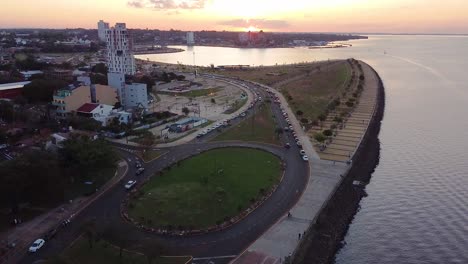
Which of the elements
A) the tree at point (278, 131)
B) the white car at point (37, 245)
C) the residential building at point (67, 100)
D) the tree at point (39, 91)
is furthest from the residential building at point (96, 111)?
the white car at point (37, 245)

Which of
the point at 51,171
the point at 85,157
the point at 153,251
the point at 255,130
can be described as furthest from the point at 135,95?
the point at 153,251

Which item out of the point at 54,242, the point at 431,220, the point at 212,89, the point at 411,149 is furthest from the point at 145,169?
the point at 212,89

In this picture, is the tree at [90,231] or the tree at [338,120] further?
the tree at [338,120]

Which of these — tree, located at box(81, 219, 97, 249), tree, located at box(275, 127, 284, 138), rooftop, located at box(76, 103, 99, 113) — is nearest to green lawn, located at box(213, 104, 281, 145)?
tree, located at box(275, 127, 284, 138)

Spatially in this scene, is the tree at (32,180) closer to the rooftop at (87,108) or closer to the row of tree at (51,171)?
the row of tree at (51,171)

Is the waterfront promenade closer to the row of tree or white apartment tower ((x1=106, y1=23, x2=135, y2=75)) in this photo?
the row of tree

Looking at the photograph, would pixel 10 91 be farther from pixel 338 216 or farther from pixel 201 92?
pixel 338 216
